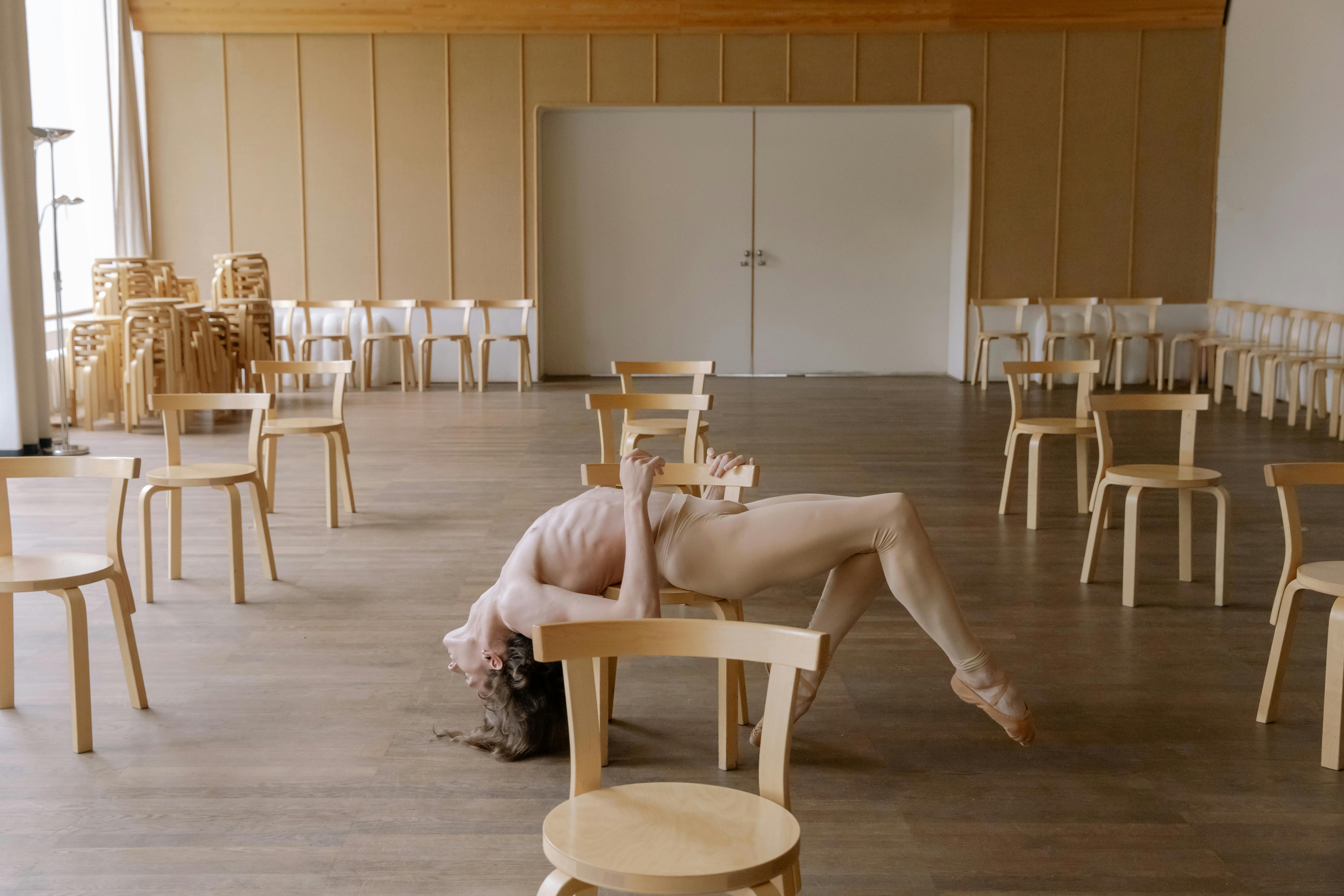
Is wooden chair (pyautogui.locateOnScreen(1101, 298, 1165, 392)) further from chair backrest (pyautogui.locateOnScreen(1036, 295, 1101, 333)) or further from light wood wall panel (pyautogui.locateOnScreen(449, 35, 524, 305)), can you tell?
light wood wall panel (pyautogui.locateOnScreen(449, 35, 524, 305))

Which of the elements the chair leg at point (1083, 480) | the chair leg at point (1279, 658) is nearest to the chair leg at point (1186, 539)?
the chair leg at point (1083, 480)

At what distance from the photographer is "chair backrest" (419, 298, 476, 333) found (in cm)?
1163

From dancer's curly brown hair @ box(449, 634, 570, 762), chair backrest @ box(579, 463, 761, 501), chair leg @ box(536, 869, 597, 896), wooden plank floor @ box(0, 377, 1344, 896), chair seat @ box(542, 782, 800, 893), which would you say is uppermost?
chair backrest @ box(579, 463, 761, 501)

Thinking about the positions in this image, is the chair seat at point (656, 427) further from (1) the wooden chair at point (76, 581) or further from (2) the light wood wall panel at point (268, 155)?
(2) the light wood wall panel at point (268, 155)

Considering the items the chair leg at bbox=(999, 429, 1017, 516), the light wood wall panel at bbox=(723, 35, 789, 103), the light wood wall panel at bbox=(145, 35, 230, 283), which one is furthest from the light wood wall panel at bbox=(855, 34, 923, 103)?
the chair leg at bbox=(999, 429, 1017, 516)

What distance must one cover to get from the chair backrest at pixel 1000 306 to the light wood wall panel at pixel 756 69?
2760 mm

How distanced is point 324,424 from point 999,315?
8.31 m

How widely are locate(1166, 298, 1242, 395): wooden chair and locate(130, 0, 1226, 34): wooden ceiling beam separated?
9.22 ft

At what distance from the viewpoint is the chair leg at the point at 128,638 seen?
333 centimetres

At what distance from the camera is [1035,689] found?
358 centimetres

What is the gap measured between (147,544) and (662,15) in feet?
28.7

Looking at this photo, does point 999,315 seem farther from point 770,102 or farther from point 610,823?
point 610,823

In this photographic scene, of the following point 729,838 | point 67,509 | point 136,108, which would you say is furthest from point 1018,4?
point 729,838

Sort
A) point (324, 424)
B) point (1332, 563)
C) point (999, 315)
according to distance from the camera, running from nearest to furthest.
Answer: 1. point (1332, 563)
2. point (324, 424)
3. point (999, 315)
